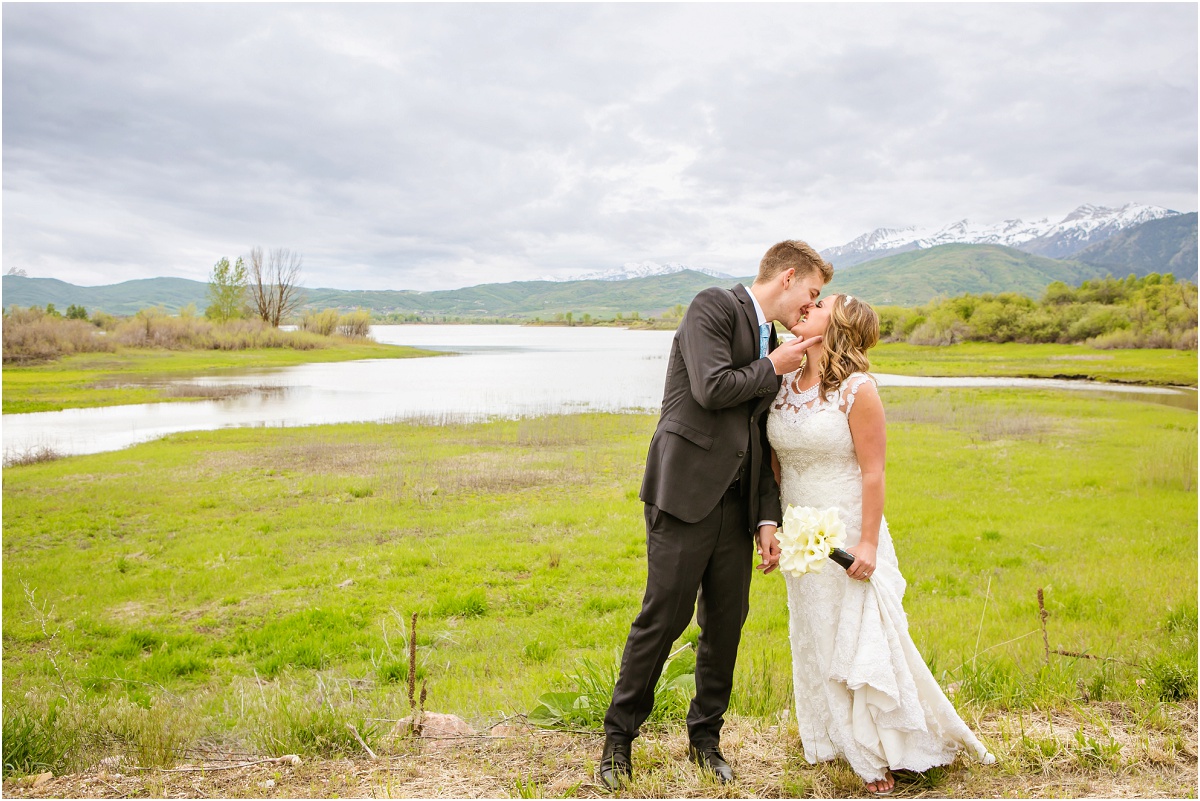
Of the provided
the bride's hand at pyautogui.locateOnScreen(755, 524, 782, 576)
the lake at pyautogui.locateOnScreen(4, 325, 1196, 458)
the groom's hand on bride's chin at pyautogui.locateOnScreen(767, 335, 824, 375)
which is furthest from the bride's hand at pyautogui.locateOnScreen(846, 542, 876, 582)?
the lake at pyautogui.locateOnScreen(4, 325, 1196, 458)

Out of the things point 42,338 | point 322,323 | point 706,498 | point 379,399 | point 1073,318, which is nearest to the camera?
point 706,498

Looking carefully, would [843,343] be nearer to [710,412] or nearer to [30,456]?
[710,412]

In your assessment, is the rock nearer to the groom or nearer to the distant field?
the groom

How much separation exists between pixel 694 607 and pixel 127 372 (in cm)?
5523

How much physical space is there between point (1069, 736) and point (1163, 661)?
74.9 inches

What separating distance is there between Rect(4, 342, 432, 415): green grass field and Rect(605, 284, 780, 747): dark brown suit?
3591cm

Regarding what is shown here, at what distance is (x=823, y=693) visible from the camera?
3791 mm

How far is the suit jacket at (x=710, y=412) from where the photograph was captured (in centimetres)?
336

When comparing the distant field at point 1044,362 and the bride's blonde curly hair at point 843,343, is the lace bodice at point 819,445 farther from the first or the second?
the distant field at point 1044,362

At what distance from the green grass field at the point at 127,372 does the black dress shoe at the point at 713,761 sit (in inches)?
1416

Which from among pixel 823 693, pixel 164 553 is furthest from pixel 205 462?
pixel 823 693

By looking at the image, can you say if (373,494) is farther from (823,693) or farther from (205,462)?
(823,693)

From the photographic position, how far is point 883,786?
3588mm

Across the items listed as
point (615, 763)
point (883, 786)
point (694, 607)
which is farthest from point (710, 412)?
point (883, 786)
